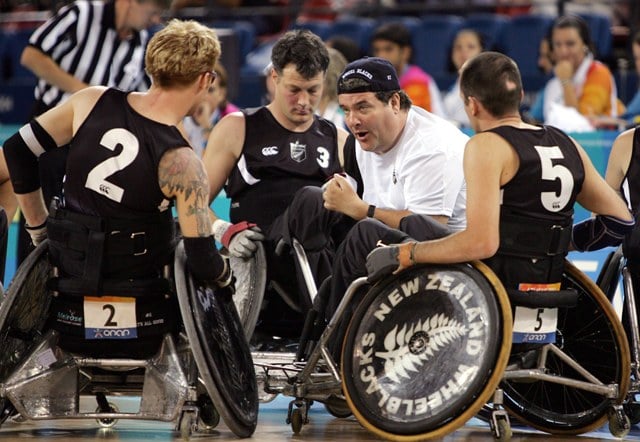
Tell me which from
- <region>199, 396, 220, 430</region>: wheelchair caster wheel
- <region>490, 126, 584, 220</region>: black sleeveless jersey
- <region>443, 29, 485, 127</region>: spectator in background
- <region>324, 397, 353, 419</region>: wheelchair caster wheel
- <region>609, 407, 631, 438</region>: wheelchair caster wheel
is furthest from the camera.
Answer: <region>443, 29, 485, 127</region>: spectator in background

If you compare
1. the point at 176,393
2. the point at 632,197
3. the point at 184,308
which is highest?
the point at 632,197

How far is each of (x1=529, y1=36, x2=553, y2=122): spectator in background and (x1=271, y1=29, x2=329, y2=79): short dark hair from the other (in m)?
4.48

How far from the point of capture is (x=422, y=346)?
5.11m

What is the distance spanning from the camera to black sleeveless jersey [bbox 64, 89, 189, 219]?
525 centimetres

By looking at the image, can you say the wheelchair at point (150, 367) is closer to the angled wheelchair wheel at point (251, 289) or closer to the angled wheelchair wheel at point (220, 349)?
the angled wheelchair wheel at point (220, 349)

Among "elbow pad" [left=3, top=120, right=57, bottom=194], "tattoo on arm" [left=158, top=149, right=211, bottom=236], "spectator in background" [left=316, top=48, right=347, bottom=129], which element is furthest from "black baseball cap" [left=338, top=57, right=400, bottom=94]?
"spectator in background" [left=316, top=48, right=347, bottom=129]

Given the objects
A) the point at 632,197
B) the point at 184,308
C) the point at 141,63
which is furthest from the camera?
the point at 141,63

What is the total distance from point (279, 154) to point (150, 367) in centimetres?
148

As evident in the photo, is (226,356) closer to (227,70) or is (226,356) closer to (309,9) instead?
(227,70)

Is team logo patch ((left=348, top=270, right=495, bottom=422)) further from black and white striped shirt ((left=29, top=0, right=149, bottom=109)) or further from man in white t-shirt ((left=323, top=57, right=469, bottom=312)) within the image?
black and white striped shirt ((left=29, top=0, right=149, bottom=109))

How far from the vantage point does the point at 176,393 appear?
5.26m

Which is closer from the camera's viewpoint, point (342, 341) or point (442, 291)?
point (442, 291)

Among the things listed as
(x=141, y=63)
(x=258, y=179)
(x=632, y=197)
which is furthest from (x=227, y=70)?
(x=632, y=197)

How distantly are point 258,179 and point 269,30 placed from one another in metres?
8.19
